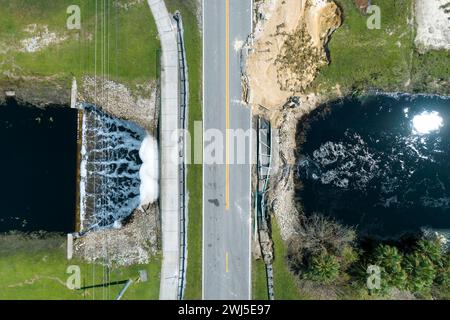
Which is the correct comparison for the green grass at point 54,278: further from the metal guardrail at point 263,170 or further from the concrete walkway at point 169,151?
the metal guardrail at point 263,170

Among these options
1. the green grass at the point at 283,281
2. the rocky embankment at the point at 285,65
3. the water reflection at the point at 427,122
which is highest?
the rocky embankment at the point at 285,65

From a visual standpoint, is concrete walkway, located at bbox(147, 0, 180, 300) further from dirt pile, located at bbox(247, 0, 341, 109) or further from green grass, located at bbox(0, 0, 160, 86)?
dirt pile, located at bbox(247, 0, 341, 109)

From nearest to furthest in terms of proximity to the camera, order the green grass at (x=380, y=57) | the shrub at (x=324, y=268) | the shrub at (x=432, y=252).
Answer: the shrub at (x=324, y=268)
the shrub at (x=432, y=252)
the green grass at (x=380, y=57)

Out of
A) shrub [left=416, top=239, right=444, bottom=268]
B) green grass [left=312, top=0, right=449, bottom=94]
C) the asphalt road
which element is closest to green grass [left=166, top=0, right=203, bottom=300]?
the asphalt road

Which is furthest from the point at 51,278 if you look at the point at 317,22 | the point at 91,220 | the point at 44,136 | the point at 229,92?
the point at 317,22

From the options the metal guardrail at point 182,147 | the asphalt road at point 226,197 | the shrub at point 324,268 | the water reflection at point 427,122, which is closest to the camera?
the shrub at point 324,268

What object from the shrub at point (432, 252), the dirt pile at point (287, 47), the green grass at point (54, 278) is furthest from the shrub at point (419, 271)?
the green grass at point (54, 278)

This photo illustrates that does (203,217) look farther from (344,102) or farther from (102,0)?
(102,0)
